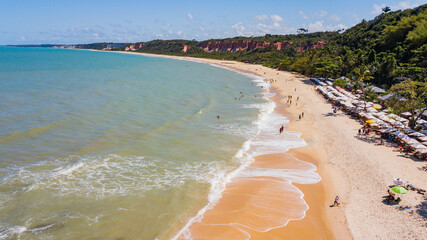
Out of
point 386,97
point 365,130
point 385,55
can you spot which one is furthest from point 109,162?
point 385,55

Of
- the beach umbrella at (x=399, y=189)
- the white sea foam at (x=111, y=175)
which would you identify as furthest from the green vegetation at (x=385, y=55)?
the white sea foam at (x=111, y=175)

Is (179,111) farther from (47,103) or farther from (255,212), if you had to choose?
(255,212)

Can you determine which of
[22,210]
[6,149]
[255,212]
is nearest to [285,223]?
[255,212]

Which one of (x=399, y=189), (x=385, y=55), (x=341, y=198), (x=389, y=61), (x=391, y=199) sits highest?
(x=385, y=55)

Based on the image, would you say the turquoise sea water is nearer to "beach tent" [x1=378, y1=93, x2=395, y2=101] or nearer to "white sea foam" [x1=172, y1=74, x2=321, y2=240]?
"white sea foam" [x1=172, y1=74, x2=321, y2=240]

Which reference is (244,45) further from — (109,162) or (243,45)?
(109,162)

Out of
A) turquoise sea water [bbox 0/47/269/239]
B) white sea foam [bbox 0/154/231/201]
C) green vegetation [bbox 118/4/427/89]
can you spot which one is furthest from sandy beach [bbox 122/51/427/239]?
green vegetation [bbox 118/4/427/89]

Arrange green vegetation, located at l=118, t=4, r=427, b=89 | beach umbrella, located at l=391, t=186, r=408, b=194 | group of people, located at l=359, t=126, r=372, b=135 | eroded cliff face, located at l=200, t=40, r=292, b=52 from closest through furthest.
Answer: beach umbrella, located at l=391, t=186, r=408, b=194 → group of people, located at l=359, t=126, r=372, b=135 → green vegetation, located at l=118, t=4, r=427, b=89 → eroded cliff face, located at l=200, t=40, r=292, b=52

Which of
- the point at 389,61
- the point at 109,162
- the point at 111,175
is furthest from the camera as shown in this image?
the point at 389,61
